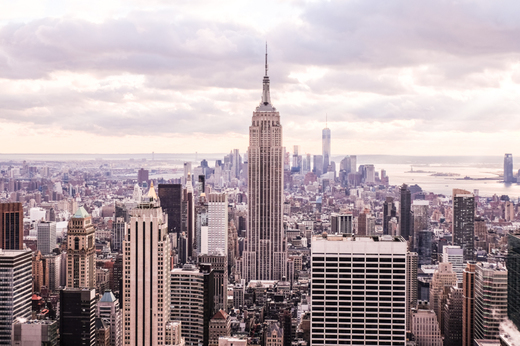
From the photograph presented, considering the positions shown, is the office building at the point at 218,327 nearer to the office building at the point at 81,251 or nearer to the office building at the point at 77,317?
the office building at the point at 77,317

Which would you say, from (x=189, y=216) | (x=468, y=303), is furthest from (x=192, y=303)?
(x=189, y=216)

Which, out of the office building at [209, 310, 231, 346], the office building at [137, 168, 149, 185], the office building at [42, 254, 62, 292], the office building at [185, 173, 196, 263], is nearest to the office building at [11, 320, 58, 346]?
the office building at [42, 254, 62, 292]

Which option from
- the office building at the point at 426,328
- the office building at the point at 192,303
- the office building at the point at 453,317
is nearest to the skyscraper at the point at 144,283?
the office building at the point at 192,303

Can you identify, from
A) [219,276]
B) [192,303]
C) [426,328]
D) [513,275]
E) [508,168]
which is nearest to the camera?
[508,168]

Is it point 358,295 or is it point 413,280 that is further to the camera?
point 413,280

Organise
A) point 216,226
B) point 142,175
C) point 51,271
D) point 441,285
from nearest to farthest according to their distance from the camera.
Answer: point 142,175, point 51,271, point 441,285, point 216,226

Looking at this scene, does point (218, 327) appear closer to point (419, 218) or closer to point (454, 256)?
point (419, 218)

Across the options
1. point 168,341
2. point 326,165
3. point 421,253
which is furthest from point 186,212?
point 168,341
